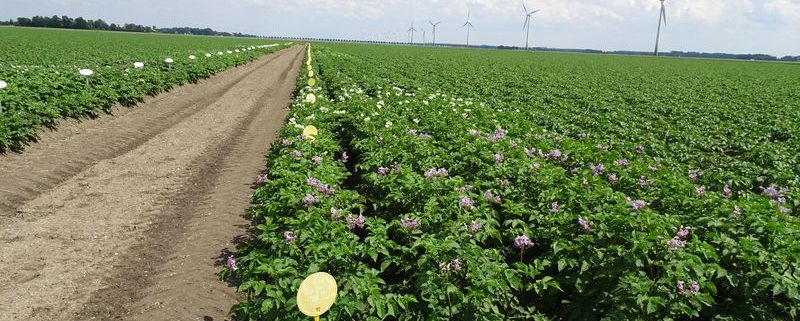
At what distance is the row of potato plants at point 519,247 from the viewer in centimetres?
394

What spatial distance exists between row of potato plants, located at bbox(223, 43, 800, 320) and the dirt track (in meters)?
0.98

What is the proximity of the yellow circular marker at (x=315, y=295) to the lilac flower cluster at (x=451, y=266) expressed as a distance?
1290mm

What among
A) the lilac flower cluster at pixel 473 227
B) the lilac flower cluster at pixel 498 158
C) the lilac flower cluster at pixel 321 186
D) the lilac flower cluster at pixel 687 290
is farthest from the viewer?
the lilac flower cluster at pixel 498 158

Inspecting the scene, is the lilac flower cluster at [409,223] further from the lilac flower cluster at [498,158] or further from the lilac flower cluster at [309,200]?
the lilac flower cluster at [498,158]

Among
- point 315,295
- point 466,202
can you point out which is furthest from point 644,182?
point 315,295

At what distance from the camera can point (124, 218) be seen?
736 cm

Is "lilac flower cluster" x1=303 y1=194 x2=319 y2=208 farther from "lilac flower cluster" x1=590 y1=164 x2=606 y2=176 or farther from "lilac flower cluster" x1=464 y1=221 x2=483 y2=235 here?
"lilac flower cluster" x1=590 y1=164 x2=606 y2=176

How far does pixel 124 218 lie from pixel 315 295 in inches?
217

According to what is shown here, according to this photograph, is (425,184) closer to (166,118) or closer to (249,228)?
(249,228)

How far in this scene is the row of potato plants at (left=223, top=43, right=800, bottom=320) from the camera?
12.9 feet

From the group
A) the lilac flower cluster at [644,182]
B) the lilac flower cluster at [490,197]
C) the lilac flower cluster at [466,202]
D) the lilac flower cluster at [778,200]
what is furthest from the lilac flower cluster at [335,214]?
the lilac flower cluster at [778,200]

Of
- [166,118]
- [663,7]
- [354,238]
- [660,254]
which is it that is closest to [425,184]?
[354,238]

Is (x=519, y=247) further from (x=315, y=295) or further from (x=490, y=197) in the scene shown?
(x=315, y=295)

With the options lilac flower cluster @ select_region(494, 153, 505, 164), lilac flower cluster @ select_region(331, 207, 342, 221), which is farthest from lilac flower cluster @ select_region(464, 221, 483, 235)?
lilac flower cluster @ select_region(494, 153, 505, 164)
